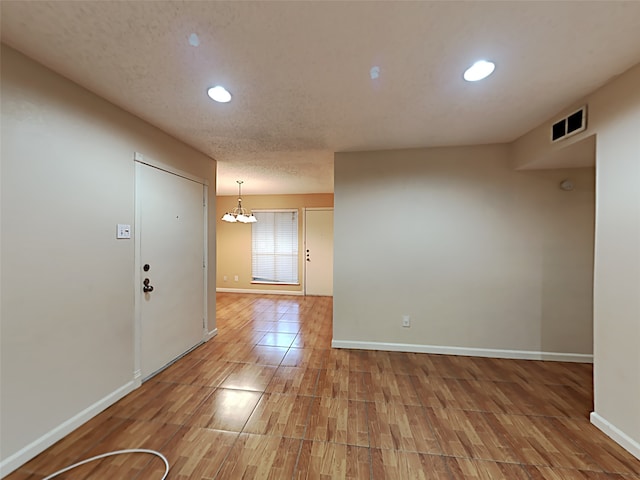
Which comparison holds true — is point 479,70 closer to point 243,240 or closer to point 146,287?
point 146,287

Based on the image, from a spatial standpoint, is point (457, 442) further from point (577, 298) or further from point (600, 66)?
point (600, 66)

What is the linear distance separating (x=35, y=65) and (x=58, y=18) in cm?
55

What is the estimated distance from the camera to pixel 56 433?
5.37 ft

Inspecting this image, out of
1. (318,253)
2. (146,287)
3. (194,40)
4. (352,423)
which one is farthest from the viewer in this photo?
(318,253)

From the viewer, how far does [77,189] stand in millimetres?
1765

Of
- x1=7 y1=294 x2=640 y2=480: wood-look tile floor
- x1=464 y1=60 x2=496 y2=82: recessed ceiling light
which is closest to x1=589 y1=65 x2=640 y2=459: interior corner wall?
x1=7 y1=294 x2=640 y2=480: wood-look tile floor

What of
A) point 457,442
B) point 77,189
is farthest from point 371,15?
point 457,442

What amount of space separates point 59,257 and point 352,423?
227cm

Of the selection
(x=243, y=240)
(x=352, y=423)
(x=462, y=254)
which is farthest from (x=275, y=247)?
(x=352, y=423)

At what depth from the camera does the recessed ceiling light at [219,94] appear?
70.0 inches

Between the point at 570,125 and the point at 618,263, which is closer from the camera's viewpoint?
the point at 618,263

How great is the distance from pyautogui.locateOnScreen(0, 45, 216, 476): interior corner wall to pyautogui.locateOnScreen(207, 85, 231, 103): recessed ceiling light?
2.85 ft

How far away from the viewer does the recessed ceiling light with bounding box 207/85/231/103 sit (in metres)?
1.78

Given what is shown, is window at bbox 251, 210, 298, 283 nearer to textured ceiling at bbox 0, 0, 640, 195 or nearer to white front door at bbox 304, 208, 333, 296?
white front door at bbox 304, 208, 333, 296
